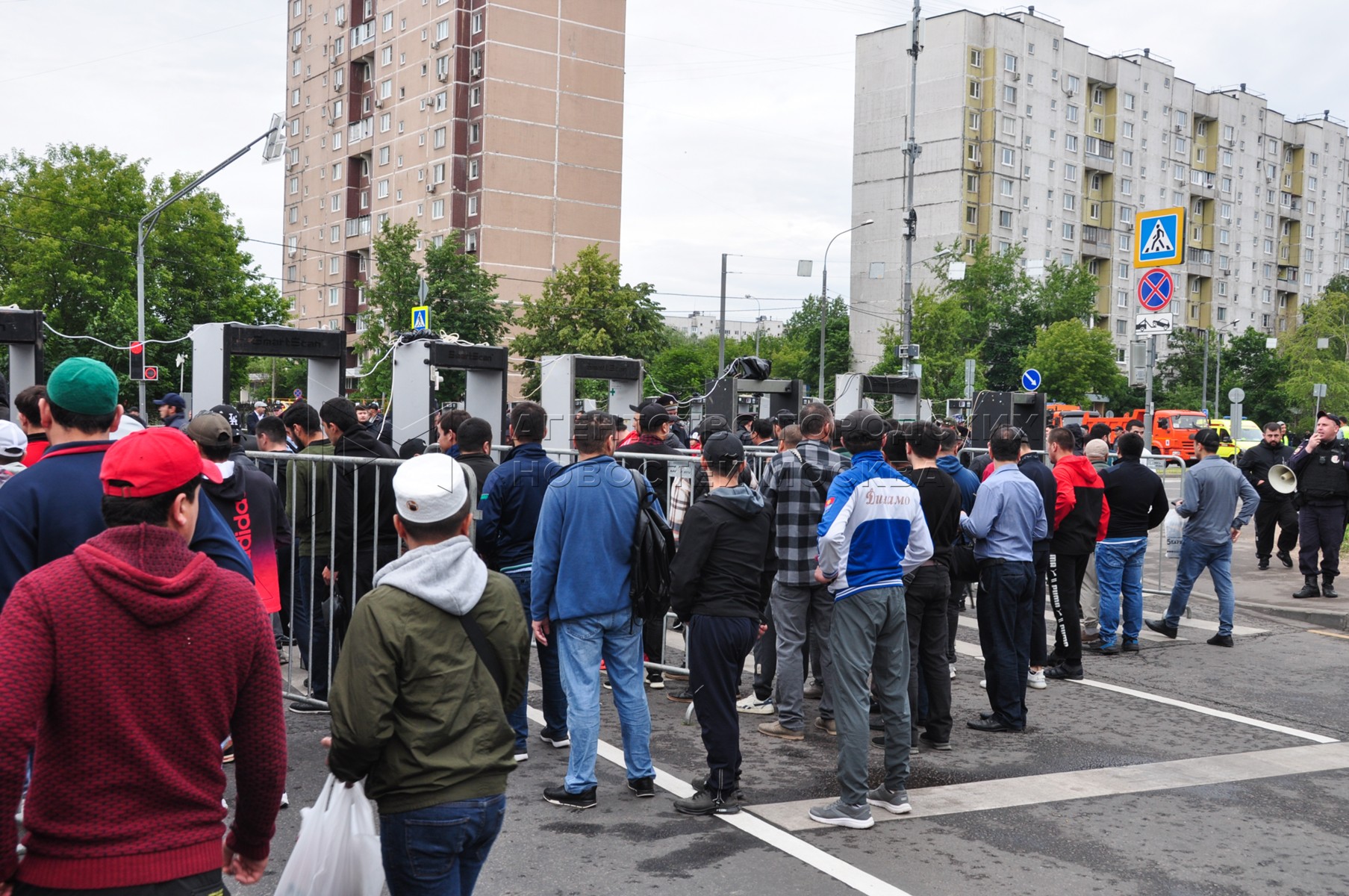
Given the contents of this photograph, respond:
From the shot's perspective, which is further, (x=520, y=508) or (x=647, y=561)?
(x=520, y=508)

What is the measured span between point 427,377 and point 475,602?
9.76 m

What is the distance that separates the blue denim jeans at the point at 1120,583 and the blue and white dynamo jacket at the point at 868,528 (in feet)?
15.9

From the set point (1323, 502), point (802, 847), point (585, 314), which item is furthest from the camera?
point (585, 314)

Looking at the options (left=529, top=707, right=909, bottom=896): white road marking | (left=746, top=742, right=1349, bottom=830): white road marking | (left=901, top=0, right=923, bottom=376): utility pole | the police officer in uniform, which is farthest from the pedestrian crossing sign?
(left=901, top=0, right=923, bottom=376): utility pole

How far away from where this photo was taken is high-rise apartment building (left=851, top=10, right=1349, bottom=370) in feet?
241

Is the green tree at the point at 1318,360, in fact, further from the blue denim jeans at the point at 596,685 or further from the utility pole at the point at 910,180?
the blue denim jeans at the point at 596,685

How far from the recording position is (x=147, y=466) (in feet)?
8.22

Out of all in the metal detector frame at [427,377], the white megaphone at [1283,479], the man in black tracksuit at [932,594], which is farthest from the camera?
the white megaphone at [1283,479]

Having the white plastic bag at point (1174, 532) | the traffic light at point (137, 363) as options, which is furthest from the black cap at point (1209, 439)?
the traffic light at point (137, 363)

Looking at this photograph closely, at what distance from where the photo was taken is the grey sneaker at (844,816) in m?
5.56

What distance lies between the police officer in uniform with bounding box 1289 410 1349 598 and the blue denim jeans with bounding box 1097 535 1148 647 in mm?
4297

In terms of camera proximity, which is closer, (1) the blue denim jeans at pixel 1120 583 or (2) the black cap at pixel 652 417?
(2) the black cap at pixel 652 417

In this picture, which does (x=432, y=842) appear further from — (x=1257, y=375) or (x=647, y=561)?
(x=1257, y=375)

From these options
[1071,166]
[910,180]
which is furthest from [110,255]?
[1071,166]
